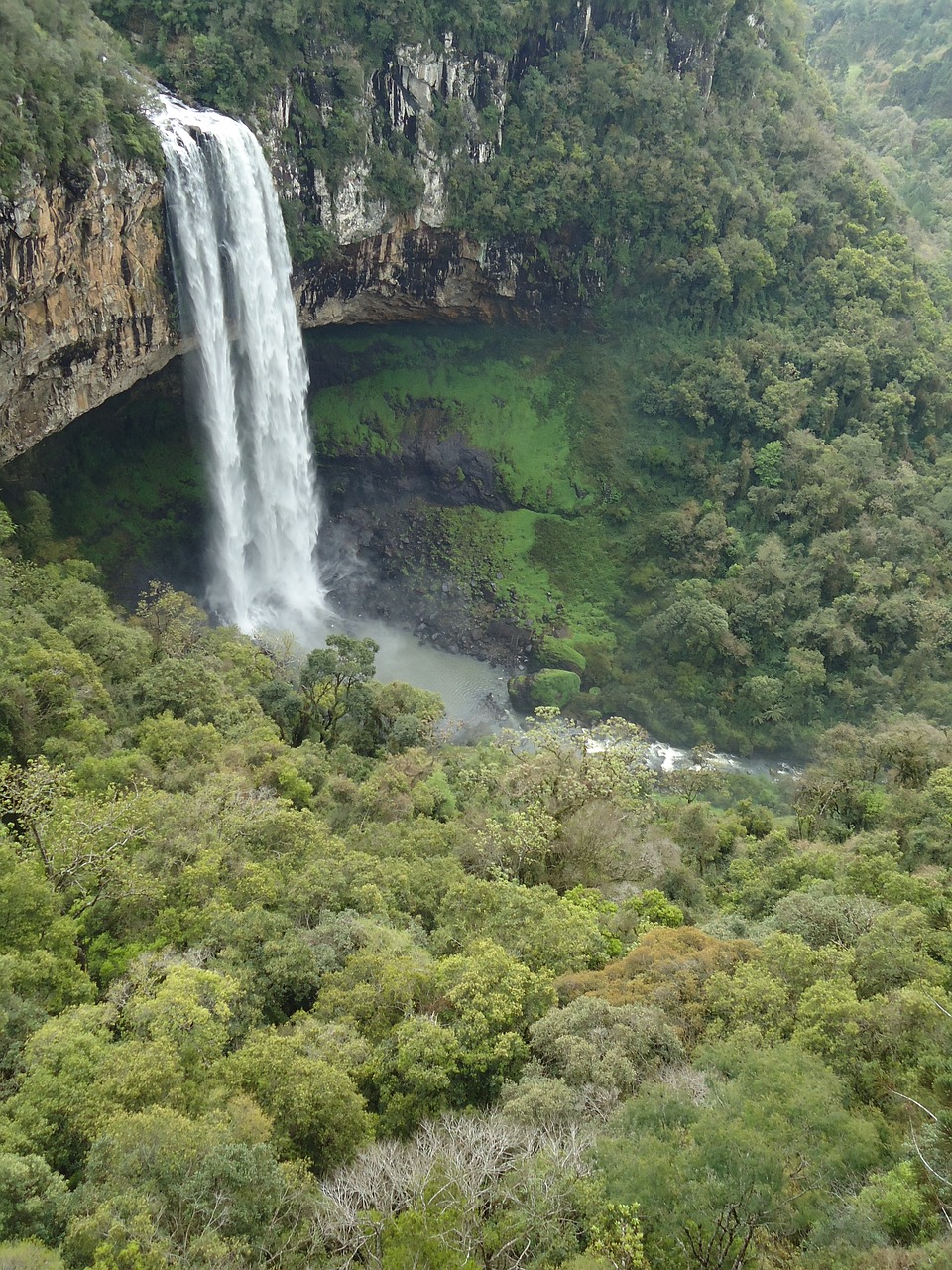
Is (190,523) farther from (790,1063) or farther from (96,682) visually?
(790,1063)

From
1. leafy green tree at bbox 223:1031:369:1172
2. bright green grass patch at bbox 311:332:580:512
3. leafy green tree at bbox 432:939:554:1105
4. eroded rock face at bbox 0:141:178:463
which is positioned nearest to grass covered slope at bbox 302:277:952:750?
bright green grass patch at bbox 311:332:580:512

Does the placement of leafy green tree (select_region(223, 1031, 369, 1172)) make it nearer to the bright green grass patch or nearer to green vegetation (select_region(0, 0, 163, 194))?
green vegetation (select_region(0, 0, 163, 194))

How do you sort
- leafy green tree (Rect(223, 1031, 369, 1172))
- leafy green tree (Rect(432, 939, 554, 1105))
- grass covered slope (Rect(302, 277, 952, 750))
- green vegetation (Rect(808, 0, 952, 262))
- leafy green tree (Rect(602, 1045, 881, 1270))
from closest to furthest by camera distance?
1. leafy green tree (Rect(602, 1045, 881, 1270))
2. leafy green tree (Rect(223, 1031, 369, 1172))
3. leafy green tree (Rect(432, 939, 554, 1105))
4. grass covered slope (Rect(302, 277, 952, 750))
5. green vegetation (Rect(808, 0, 952, 262))

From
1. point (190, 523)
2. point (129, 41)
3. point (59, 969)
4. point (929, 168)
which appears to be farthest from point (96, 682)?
point (929, 168)

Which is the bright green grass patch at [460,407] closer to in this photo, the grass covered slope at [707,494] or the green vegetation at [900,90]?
the grass covered slope at [707,494]

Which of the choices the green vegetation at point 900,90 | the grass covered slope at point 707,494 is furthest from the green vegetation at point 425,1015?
the green vegetation at point 900,90

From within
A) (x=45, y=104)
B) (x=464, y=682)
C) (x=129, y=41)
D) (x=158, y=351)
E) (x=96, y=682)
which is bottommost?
(x=464, y=682)

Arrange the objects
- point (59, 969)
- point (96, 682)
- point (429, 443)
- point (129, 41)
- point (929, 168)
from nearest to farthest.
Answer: point (59, 969), point (96, 682), point (129, 41), point (429, 443), point (929, 168)

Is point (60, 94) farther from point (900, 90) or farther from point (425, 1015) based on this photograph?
point (900, 90)

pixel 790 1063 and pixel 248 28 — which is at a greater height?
pixel 248 28
